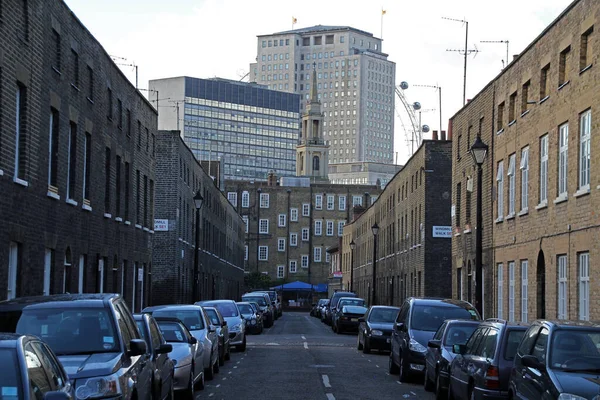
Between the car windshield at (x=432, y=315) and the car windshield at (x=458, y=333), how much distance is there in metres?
3.37

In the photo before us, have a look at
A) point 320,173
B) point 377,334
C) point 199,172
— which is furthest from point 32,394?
point 320,173

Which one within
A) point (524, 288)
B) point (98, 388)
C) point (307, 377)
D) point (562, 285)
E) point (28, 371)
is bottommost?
point (307, 377)

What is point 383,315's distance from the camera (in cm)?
3359

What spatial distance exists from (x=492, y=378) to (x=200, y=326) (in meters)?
9.95

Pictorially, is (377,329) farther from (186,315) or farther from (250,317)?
(250,317)

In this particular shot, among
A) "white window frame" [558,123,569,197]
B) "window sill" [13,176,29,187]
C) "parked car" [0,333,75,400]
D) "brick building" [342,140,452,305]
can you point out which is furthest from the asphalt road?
"brick building" [342,140,452,305]

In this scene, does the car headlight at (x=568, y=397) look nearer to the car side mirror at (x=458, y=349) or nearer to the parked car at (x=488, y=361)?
the parked car at (x=488, y=361)

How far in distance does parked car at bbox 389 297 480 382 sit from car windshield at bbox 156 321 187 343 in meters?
5.54

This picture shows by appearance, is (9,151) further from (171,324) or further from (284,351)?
(284,351)

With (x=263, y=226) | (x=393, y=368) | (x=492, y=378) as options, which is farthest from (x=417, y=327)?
(x=263, y=226)

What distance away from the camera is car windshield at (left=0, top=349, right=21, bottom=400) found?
7.77 metres

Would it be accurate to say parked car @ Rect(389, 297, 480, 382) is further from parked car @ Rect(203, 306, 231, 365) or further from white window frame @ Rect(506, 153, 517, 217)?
white window frame @ Rect(506, 153, 517, 217)

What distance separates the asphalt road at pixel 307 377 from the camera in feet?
64.5

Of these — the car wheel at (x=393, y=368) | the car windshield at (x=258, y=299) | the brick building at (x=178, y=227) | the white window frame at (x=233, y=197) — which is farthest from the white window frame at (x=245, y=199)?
the car wheel at (x=393, y=368)
